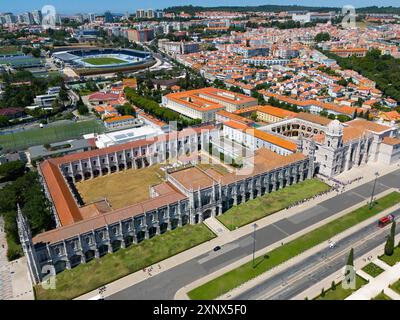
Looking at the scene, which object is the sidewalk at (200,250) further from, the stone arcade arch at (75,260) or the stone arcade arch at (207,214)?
the stone arcade arch at (75,260)

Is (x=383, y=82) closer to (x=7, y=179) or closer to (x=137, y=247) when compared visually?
(x=137, y=247)

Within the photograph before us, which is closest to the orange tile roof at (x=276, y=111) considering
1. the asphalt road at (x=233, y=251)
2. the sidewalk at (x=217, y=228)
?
the asphalt road at (x=233, y=251)

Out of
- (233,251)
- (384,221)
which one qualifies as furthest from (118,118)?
(384,221)

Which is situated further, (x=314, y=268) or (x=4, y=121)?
(x=4, y=121)

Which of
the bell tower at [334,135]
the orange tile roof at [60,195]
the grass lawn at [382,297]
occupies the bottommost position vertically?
the grass lawn at [382,297]

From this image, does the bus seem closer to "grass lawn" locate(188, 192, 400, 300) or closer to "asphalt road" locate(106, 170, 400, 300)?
"grass lawn" locate(188, 192, 400, 300)

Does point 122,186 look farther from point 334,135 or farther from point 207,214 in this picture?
point 334,135

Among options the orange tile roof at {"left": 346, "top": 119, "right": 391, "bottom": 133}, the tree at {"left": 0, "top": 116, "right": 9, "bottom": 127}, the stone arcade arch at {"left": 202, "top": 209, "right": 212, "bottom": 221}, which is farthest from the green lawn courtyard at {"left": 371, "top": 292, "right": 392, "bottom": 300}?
the tree at {"left": 0, "top": 116, "right": 9, "bottom": 127}
